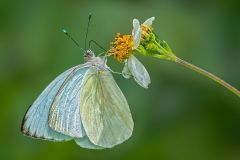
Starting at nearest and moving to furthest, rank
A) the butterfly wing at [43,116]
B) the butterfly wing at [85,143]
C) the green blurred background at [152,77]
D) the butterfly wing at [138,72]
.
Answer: the butterfly wing at [138,72] < the butterfly wing at [43,116] < the butterfly wing at [85,143] < the green blurred background at [152,77]

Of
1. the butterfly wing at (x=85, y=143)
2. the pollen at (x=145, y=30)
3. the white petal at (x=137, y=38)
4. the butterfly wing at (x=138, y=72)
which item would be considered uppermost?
the pollen at (x=145, y=30)

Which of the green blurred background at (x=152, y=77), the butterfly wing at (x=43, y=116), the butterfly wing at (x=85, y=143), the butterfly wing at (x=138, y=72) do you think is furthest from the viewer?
the green blurred background at (x=152, y=77)

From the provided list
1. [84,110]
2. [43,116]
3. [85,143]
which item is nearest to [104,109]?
[84,110]

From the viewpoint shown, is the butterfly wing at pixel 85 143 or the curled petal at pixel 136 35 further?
the butterfly wing at pixel 85 143

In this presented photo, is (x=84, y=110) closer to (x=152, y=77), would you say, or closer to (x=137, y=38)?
(x=137, y=38)

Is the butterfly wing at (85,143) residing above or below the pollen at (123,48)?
below

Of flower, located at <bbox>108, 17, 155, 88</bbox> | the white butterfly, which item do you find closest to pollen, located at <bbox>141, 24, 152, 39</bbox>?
flower, located at <bbox>108, 17, 155, 88</bbox>

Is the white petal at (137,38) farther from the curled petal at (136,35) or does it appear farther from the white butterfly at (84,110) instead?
the white butterfly at (84,110)

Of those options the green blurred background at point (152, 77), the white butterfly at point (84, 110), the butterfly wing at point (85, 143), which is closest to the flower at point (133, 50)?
the white butterfly at point (84, 110)
